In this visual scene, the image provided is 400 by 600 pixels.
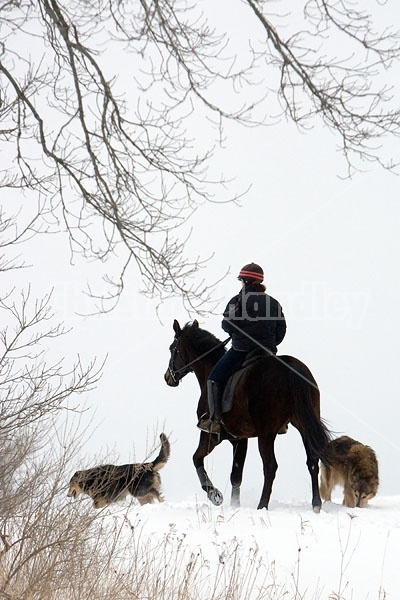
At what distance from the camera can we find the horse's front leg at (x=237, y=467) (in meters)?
11.2

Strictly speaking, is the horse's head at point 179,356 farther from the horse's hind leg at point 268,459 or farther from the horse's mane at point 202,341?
the horse's hind leg at point 268,459

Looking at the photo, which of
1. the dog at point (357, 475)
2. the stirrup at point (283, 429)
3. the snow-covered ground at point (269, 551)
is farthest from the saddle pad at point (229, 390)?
the dog at point (357, 475)

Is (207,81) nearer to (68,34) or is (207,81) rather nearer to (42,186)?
(68,34)

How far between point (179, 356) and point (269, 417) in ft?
6.11

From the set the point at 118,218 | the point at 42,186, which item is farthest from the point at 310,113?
the point at 42,186

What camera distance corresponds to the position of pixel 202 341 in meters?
11.8

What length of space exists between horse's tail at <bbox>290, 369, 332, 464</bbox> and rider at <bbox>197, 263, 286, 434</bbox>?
609 mm

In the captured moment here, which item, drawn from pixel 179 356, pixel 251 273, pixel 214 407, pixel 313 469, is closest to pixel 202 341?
pixel 179 356

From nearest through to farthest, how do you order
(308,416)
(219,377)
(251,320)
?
(308,416)
(251,320)
(219,377)

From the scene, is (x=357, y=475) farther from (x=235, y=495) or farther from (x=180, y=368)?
(x=180, y=368)

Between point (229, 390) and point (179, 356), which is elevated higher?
point (179, 356)

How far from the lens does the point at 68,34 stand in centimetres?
748

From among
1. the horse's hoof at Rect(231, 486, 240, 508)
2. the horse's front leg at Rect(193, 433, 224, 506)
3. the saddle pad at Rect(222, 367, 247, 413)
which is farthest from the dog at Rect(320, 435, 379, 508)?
the horse's front leg at Rect(193, 433, 224, 506)

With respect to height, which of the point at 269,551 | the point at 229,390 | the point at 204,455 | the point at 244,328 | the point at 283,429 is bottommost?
the point at 269,551
